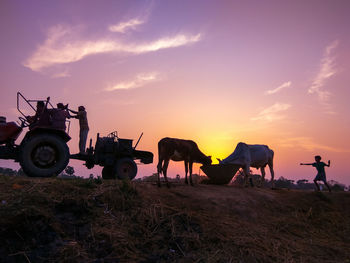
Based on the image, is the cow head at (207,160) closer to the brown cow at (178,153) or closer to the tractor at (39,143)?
the brown cow at (178,153)

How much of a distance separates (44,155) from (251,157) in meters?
10.6

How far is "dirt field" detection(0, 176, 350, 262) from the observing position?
4.71 meters

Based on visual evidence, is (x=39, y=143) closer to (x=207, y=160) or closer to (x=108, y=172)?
(x=108, y=172)

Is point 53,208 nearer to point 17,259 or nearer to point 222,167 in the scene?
point 17,259

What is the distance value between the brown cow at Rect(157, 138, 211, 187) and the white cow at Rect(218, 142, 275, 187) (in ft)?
8.89

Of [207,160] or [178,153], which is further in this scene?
[207,160]

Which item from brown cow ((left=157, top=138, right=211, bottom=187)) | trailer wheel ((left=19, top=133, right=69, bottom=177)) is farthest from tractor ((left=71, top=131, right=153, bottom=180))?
trailer wheel ((left=19, top=133, right=69, bottom=177))

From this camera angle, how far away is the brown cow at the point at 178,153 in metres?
10.4

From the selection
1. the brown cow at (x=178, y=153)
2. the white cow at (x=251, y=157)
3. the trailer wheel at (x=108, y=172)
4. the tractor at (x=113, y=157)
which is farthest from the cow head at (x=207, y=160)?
the trailer wheel at (x=108, y=172)

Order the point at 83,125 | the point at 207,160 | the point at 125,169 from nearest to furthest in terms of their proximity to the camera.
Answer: the point at 83,125 → the point at 125,169 → the point at 207,160

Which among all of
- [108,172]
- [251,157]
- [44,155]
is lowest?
[108,172]

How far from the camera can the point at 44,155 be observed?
312 inches

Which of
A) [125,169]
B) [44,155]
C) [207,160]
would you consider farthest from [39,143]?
[207,160]

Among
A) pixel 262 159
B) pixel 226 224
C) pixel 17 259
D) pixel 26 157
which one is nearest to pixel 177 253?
pixel 226 224
